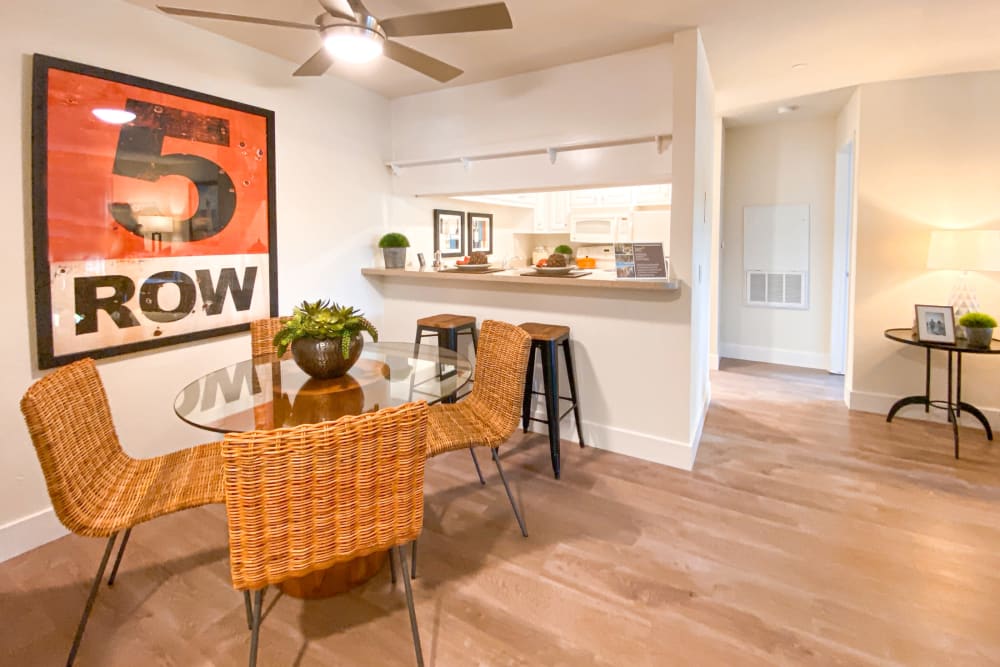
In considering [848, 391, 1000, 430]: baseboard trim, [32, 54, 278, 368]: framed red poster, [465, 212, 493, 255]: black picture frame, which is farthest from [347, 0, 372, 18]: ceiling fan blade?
[848, 391, 1000, 430]: baseboard trim

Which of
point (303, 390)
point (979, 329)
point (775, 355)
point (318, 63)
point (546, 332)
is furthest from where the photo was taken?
point (775, 355)

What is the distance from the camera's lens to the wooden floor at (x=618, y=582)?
1706 mm

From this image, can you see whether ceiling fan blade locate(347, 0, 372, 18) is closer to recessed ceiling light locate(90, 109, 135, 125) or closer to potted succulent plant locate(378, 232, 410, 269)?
recessed ceiling light locate(90, 109, 135, 125)

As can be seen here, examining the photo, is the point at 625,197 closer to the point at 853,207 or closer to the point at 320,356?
the point at 853,207

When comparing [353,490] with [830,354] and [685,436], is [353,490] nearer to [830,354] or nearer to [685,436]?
[685,436]

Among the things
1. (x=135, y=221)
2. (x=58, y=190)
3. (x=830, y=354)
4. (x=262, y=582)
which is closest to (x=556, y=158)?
(x=135, y=221)

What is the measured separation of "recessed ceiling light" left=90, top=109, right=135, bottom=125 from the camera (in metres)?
2.36

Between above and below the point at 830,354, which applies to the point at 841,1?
above

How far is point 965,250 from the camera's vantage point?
3389 millimetres

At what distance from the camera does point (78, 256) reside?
7.63 ft

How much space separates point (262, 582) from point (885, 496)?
2.99 meters

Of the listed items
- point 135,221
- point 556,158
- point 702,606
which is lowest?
point 702,606

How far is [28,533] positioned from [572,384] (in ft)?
9.16

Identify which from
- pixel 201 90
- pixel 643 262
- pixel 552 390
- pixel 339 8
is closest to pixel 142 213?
pixel 201 90
